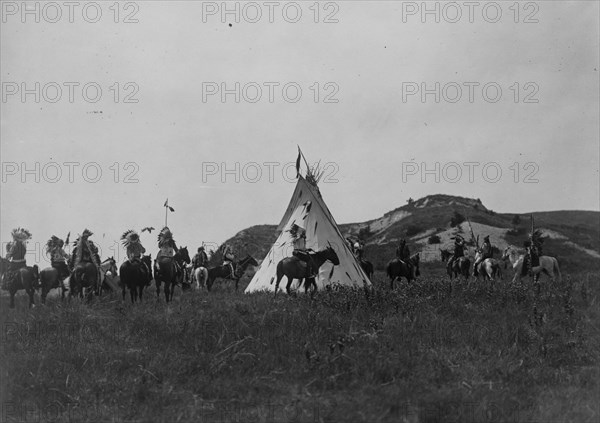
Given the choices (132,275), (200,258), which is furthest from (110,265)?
(132,275)

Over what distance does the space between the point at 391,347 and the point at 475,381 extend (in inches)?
65.2

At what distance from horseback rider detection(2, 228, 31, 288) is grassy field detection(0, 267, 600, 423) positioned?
11.6 ft

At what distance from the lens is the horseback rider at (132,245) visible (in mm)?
15680

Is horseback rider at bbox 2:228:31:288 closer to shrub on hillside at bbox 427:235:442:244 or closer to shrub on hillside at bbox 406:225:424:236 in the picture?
shrub on hillside at bbox 427:235:442:244

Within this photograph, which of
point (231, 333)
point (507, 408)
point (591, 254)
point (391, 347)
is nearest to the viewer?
point (507, 408)

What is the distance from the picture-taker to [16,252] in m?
16.3

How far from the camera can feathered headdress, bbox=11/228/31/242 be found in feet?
52.4

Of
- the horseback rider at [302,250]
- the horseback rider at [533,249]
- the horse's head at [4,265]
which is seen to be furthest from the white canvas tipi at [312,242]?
the horse's head at [4,265]

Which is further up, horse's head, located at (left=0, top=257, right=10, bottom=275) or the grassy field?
horse's head, located at (left=0, top=257, right=10, bottom=275)

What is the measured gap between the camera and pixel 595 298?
14.1 meters

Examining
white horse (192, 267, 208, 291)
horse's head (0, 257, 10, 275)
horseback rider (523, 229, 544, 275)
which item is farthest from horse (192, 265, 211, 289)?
horseback rider (523, 229, 544, 275)

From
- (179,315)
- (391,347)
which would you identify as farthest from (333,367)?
(179,315)

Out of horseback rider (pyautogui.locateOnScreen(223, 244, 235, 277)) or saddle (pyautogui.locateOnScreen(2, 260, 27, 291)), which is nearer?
saddle (pyautogui.locateOnScreen(2, 260, 27, 291))

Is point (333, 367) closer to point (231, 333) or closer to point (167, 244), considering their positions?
point (231, 333)
